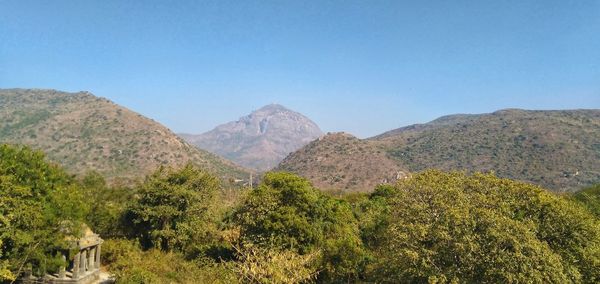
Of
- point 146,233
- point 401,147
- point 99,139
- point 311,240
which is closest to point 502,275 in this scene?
point 311,240

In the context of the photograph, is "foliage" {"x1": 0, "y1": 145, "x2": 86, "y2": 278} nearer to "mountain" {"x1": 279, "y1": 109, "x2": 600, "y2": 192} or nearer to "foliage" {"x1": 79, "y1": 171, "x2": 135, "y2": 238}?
"foliage" {"x1": 79, "y1": 171, "x2": 135, "y2": 238}

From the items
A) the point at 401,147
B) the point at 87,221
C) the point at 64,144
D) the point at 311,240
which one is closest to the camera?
the point at 311,240

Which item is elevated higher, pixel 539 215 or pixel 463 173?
pixel 463 173

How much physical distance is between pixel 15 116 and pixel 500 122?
6054 inches

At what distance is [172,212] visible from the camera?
34312 millimetres

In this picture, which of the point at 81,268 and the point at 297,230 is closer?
the point at 81,268

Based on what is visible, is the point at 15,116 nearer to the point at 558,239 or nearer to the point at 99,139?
the point at 99,139

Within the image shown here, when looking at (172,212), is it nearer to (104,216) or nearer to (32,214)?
(104,216)

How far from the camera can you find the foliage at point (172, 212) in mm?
34406

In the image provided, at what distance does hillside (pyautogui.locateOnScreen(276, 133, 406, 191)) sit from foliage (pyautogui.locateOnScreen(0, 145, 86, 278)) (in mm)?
78975

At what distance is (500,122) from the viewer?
464 ft

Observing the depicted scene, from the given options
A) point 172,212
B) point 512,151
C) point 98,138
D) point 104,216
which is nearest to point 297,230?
point 172,212

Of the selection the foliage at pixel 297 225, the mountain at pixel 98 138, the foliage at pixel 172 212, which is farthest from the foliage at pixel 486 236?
the mountain at pixel 98 138

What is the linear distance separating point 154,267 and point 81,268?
14.7ft
